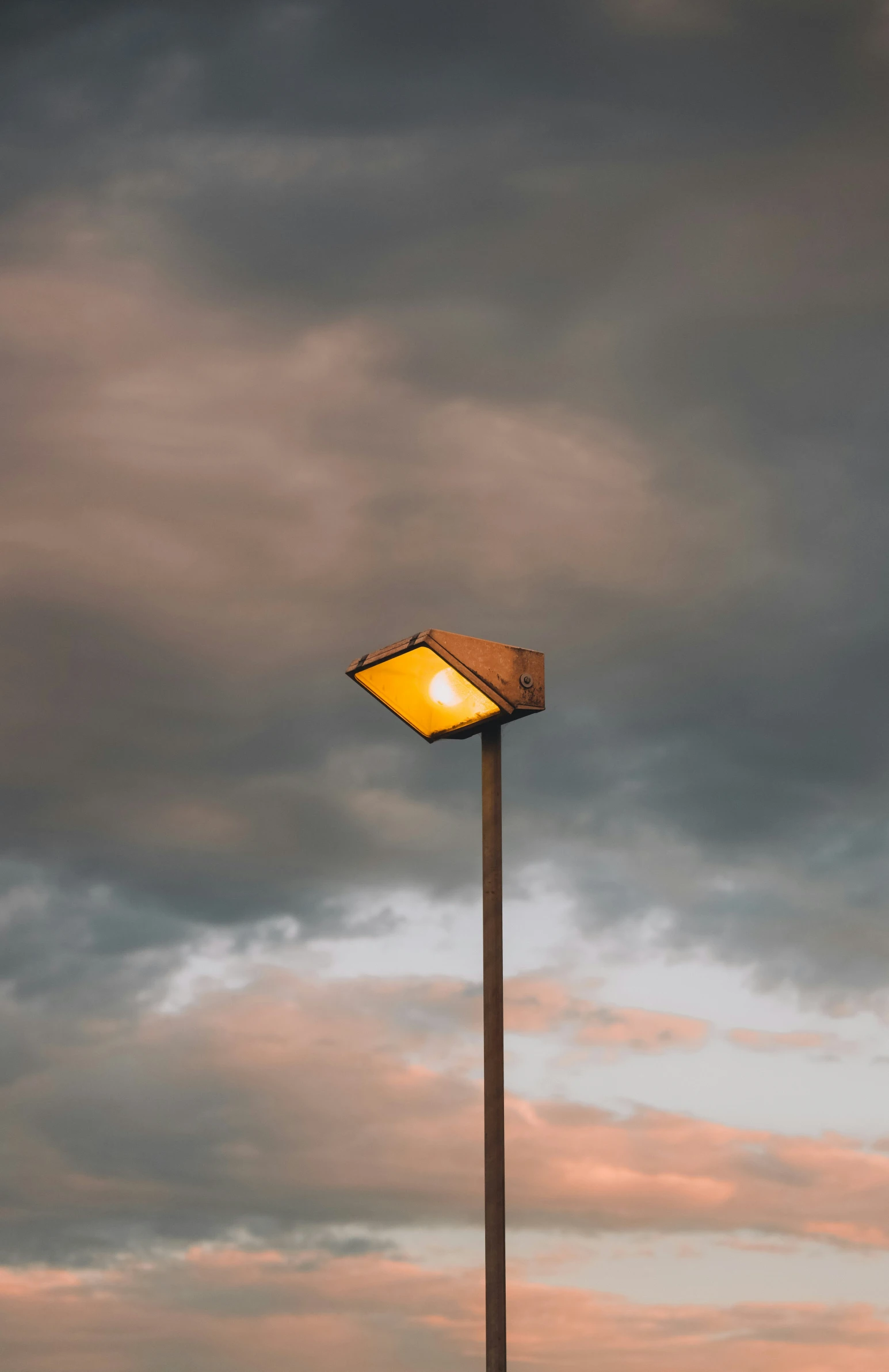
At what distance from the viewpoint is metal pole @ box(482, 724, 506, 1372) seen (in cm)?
970

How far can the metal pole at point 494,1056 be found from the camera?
382 inches

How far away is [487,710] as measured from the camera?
10.7 metres

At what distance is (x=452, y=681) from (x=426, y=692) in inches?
8.7

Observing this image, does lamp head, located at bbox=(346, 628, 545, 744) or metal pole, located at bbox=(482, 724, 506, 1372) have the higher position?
lamp head, located at bbox=(346, 628, 545, 744)

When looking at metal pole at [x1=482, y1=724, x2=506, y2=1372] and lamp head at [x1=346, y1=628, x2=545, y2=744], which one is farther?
lamp head at [x1=346, y1=628, x2=545, y2=744]

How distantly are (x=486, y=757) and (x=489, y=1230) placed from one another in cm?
282

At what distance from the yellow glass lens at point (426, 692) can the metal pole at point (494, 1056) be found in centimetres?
24

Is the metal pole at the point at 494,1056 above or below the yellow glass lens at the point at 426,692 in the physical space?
below

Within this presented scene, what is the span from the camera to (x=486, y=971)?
10.4 metres

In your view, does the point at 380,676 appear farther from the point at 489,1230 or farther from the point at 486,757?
the point at 489,1230

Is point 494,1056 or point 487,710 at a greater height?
point 487,710

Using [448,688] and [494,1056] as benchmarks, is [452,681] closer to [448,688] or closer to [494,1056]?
[448,688]

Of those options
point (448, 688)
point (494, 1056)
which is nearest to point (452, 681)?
point (448, 688)

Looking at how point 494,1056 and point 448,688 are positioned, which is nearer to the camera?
point 494,1056
